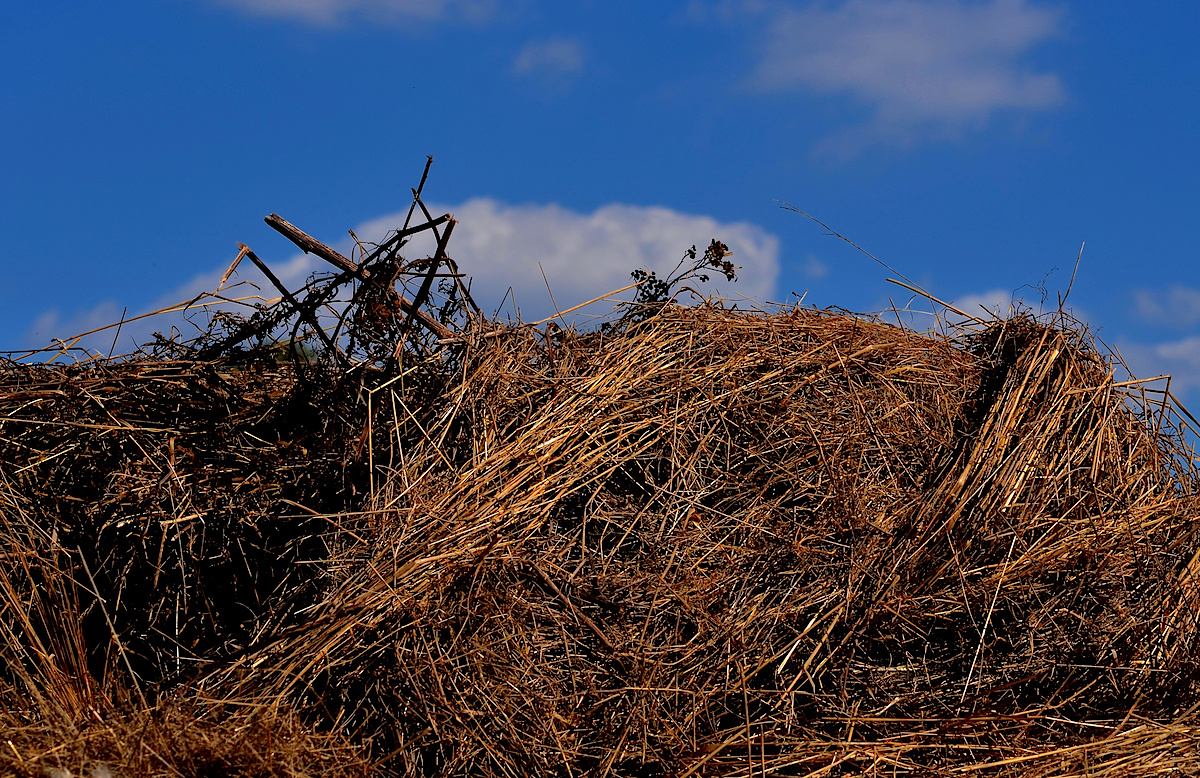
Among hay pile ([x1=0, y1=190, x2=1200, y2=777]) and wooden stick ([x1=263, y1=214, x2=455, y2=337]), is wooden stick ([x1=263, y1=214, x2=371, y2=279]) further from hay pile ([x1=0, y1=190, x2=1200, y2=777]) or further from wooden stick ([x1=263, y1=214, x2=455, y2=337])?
hay pile ([x1=0, y1=190, x2=1200, y2=777])

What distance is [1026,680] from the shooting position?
3.14 metres

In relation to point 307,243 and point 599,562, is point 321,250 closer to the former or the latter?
point 307,243

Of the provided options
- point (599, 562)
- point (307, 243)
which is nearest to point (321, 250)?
point (307, 243)

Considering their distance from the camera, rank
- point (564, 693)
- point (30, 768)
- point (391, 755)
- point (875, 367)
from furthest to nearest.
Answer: point (875, 367) → point (564, 693) → point (391, 755) → point (30, 768)

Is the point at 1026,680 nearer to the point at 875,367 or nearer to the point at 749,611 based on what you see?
the point at 749,611

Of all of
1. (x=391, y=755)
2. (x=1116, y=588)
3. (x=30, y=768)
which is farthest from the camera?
(x=1116, y=588)

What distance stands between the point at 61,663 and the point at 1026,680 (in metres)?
3.11

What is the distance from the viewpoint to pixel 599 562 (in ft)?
10.7

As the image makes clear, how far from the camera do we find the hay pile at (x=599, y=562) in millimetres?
2881

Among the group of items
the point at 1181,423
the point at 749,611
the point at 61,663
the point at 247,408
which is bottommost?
the point at 61,663

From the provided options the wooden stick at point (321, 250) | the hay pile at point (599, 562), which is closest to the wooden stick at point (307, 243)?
the wooden stick at point (321, 250)

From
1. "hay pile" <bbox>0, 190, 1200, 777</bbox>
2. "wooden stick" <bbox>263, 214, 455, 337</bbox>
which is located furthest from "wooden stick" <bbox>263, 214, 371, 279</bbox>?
"hay pile" <bbox>0, 190, 1200, 777</bbox>

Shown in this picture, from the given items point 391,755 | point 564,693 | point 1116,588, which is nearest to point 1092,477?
point 1116,588

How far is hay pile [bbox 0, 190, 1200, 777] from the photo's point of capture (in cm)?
288
